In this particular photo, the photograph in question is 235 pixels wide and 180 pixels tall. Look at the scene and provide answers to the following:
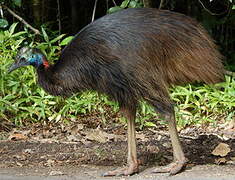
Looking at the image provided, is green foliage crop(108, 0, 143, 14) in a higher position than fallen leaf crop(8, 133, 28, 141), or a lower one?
higher

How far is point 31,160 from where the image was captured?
5.47 m

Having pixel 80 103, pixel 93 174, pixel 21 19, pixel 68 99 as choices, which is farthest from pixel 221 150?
pixel 21 19

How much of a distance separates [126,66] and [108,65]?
0.14m

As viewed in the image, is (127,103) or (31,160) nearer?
(127,103)

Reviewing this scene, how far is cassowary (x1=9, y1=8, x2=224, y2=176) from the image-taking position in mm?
4559

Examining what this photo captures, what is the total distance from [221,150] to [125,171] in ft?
3.55

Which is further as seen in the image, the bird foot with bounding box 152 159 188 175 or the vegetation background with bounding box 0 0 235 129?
the vegetation background with bounding box 0 0 235 129

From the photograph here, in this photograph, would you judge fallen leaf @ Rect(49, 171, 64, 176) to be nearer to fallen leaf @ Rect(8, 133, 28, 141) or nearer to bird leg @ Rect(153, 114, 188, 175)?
bird leg @ Rect(153, 114, 188, 175)

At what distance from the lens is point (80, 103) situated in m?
6.83

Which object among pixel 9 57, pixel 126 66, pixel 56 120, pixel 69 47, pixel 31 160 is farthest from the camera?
pixel 9 57

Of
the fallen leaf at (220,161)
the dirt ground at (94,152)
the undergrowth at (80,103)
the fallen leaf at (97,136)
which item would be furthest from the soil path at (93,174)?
the undergrowth at (80,103)

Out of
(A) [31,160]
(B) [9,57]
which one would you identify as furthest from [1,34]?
(A) [31,160]

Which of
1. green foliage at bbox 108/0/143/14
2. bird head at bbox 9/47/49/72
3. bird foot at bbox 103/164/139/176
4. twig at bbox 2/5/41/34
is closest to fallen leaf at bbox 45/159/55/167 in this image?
bird foot at bbox 103/164/139/176

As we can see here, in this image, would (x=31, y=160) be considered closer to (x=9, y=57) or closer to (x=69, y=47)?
(x=69, y=47)
